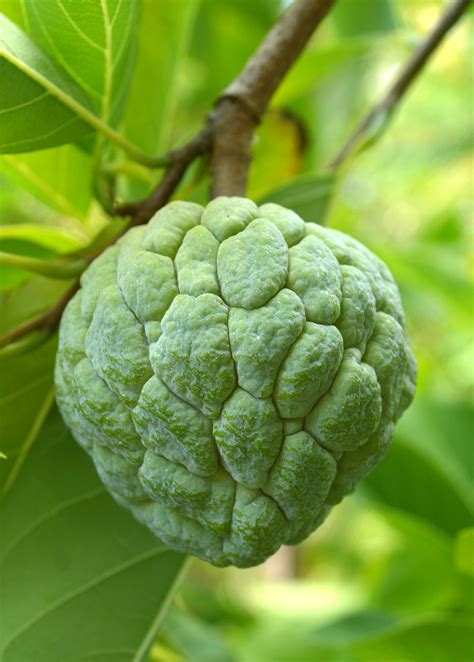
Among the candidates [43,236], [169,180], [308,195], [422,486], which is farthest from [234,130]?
[422,486]

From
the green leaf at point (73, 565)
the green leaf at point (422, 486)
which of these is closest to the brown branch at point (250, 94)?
the green leaf at point (73, 565)

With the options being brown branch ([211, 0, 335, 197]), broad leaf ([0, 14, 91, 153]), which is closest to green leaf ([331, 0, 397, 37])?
brown branch ([211, 0, 335, 197])

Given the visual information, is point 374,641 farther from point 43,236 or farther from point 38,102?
point 38,102

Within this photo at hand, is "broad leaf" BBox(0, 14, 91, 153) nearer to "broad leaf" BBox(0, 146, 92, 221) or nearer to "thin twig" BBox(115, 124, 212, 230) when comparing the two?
"thin twig" BBox(115, 124, 212, 230)

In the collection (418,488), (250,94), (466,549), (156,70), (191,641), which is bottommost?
(191,641)

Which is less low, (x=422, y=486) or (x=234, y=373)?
(x=234, y=373)
